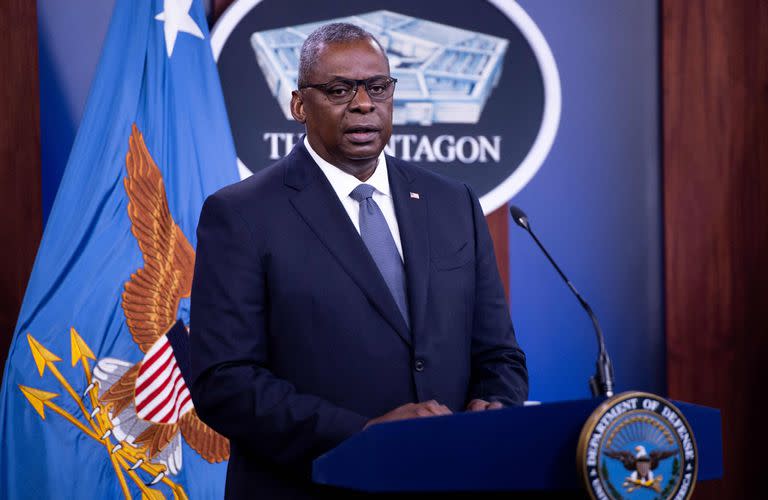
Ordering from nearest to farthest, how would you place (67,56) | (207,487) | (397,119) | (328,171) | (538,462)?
(538,462), (328,171), (207,487), (67,56), (397,119)

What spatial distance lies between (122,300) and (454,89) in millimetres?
1447

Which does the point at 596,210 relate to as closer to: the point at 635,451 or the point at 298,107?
the point at 298,107

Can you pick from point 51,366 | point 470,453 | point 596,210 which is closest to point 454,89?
point 596,210

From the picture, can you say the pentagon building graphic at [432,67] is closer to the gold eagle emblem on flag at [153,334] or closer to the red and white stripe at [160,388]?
the gold eagle emblem on flag at [153,334]

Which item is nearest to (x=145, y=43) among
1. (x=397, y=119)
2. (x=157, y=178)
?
(x=157, y=178)

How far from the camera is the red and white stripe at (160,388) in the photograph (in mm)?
2586

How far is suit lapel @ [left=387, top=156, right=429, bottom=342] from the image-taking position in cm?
159

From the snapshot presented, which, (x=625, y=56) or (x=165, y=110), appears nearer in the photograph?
(x=165, y=110)

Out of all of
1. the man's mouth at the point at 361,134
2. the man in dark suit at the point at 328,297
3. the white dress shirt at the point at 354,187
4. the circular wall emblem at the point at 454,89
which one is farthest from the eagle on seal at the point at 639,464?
the circular wall emblem at the point at 454,89

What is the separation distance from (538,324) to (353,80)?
6.56ft

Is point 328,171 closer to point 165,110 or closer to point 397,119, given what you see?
point 165,110

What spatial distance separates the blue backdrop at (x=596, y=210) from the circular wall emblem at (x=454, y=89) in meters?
Answer: 0.11

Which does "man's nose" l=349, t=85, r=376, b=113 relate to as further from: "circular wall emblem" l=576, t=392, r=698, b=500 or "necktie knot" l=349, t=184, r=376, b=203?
"circular wall emblem" l=576, t=392, r=698, b=500

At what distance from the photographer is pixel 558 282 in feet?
11.3
